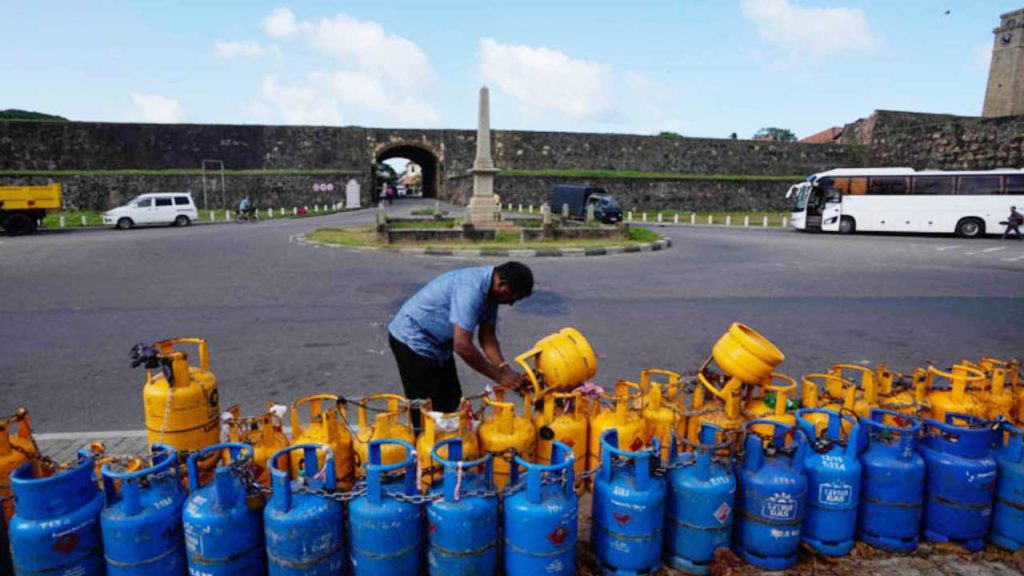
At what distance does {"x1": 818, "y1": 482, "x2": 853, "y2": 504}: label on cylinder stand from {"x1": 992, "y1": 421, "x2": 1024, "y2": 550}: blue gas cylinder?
87cm

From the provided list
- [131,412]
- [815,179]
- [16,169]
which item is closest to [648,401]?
[131,412]

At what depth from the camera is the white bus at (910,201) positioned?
22.7 m

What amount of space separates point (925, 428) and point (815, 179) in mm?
25535

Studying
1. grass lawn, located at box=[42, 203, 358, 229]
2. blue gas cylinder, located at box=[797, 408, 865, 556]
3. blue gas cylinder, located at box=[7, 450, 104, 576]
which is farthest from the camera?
grass lawn, located at box=[42, 203, 358, 229]

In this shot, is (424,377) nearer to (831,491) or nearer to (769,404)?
(769,404)

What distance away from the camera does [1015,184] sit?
22297 mm

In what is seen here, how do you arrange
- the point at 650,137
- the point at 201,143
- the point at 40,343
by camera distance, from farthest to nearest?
1. the point at 650,137
2. the point at 201,143
3. the point at 40,343

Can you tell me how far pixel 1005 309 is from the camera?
9070mm

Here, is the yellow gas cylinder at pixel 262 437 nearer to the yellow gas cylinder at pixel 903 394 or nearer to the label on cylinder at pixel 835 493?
the label on cylinder at pixel 835 493

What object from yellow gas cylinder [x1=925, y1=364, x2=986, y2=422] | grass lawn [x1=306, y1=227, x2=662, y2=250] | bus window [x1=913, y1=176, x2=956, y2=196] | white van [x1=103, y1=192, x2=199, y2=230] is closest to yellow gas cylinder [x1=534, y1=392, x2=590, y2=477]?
yellow gas cylinder [x1=925, y1=364, x2=986, y2=422]

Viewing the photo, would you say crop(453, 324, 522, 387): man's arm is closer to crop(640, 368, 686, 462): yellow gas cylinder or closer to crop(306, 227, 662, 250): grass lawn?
crop(640, 368, 686, 462): yellow gas cylinder

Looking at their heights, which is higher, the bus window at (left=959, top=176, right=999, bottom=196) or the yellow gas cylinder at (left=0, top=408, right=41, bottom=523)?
the bus window at (left=959, top=176, right=999, bottom=196)

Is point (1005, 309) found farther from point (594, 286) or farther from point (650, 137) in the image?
point (650, 137)

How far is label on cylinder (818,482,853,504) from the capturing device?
3.01 m
